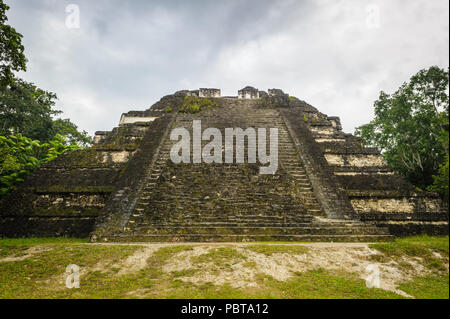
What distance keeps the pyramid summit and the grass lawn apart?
95 centimetres

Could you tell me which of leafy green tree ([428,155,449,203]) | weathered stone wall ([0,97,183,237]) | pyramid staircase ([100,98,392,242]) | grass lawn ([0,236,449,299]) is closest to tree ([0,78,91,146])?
weathered stone wall ([0,97,183,237])

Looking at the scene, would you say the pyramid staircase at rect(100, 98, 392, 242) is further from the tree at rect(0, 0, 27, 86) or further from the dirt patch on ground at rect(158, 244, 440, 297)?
the tree at rect(0, 0, 27, 86)

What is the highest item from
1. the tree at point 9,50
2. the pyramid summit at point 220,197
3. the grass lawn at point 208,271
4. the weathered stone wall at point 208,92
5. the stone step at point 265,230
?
the weathered stone wall at point 208,92

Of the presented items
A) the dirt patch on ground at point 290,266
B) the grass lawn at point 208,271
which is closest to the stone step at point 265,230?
the grass lawn at point 208,271

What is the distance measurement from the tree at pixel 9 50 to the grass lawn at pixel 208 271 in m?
3.74

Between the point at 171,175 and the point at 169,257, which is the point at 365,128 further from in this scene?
the point at 169,257

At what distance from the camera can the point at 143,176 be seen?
7.39 metres

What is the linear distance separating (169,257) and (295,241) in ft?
8.86

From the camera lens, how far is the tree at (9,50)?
196 inches

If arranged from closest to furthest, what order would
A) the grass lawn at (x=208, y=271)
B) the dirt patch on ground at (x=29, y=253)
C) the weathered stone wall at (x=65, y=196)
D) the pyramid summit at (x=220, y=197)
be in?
the grass lawn at (x=208, y=271) < the dirt patch on ground at (x=29, y=253) < the pyramid summit at (x=220, y=197) < the weathered stone wall at (x=65, y=196)

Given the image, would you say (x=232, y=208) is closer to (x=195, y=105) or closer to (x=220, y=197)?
(x=220, y=197)

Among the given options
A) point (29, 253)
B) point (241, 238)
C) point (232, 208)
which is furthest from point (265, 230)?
point (29, 253)

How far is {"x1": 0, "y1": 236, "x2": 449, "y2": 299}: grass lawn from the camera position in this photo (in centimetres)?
308

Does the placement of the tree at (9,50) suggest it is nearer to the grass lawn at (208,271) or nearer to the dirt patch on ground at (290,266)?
the grass lawn at (208,271)
